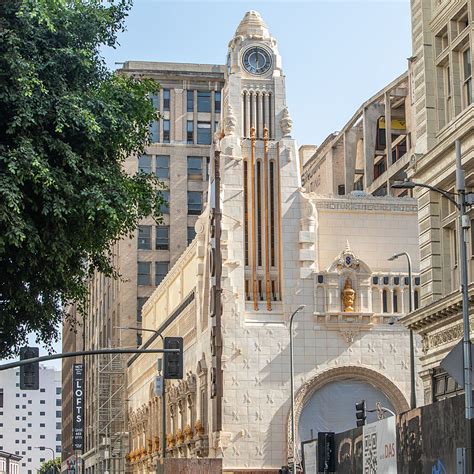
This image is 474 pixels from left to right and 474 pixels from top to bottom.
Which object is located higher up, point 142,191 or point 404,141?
point 404,141

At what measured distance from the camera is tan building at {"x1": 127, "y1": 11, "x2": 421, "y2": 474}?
68938 millimetres

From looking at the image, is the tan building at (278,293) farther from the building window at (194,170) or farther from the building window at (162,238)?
the building window at (194,170)

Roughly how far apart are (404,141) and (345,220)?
25631 mm

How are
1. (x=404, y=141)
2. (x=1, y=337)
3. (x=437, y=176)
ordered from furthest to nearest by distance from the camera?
1. (x=404, y=141)
2. (x=437, y=176)
3. (x=1, y=337)

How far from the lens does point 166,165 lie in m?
114

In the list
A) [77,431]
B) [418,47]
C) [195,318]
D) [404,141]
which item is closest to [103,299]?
[77,431]

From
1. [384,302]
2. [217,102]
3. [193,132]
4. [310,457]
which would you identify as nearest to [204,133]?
[193,132]

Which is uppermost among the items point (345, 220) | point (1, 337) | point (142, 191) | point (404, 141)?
point (404, 141)

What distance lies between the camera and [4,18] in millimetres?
30750

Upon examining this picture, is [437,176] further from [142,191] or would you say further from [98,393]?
[98,393]

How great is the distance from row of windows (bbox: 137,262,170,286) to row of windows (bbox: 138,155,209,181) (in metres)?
8.58

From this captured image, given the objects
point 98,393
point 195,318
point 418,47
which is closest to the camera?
point 418,47

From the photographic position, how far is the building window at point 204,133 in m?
115

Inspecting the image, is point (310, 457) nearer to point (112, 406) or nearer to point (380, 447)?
point (380, 447)
